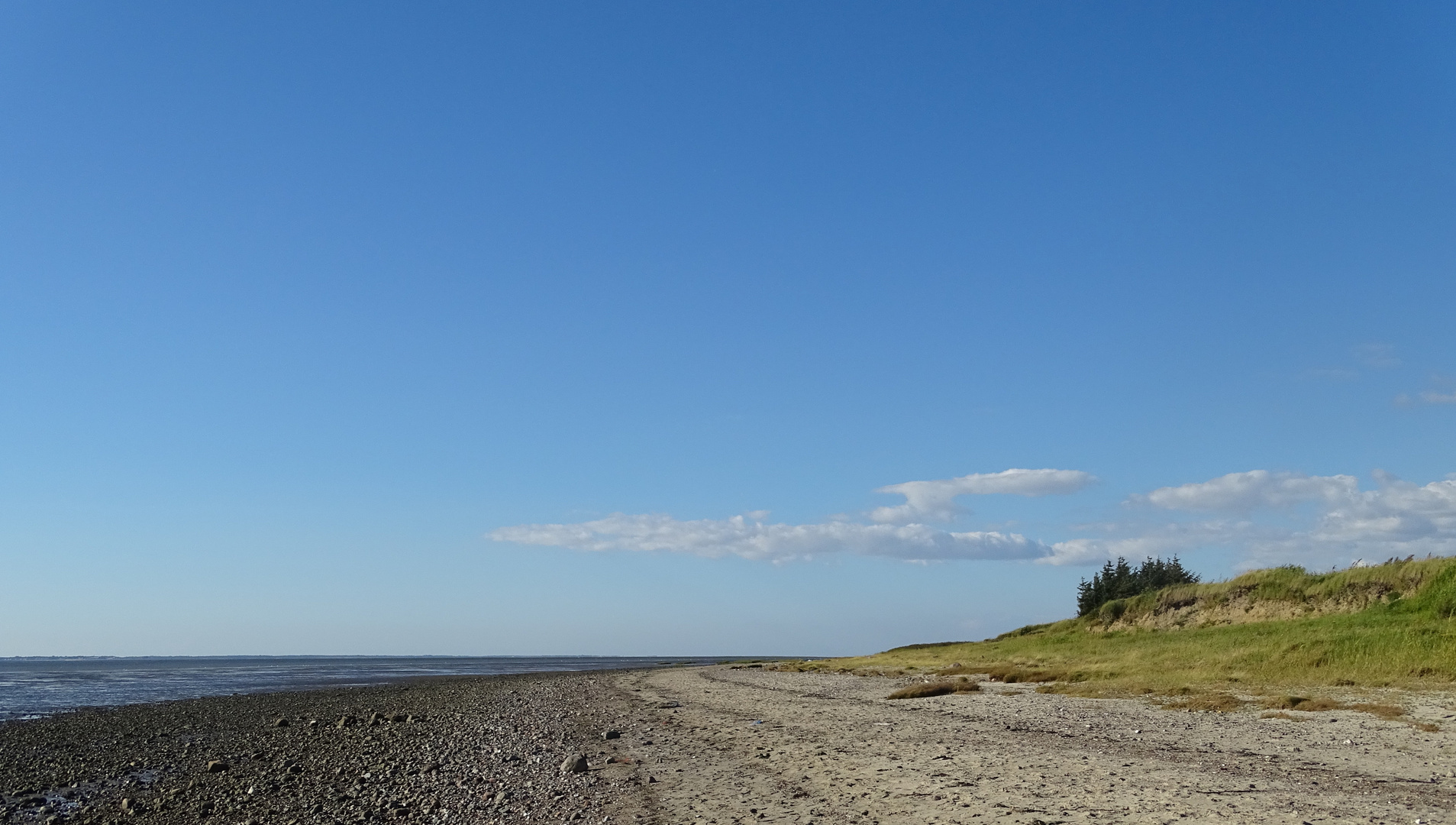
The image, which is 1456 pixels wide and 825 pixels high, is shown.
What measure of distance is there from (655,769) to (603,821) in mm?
3990

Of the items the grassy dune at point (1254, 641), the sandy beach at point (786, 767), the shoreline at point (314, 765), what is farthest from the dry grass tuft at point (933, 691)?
the shoreline at point (314, 765)

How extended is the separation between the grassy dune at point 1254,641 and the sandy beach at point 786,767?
5178 mm

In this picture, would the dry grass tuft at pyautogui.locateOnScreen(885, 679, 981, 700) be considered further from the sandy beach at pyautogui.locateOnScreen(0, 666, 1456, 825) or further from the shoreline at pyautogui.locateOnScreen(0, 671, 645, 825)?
the shoreline at pyautogui.locateOnScreen(0, 671, 645, 825)

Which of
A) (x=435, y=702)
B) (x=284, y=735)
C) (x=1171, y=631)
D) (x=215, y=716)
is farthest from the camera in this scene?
(x=1171, y=631)

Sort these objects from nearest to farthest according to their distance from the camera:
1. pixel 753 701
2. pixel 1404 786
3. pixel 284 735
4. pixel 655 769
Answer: pixel 1404 786 < pixel 655 769 < pixel 284 735 < pixel 753 701

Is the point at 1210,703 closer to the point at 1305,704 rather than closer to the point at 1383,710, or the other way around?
the point at 1305,704

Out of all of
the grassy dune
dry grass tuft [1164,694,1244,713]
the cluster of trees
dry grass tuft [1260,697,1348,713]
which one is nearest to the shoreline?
dry grass tuft [1164,694,1244,713]

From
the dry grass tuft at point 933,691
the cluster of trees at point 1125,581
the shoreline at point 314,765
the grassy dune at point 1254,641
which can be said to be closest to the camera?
the shoreline at point 314,765

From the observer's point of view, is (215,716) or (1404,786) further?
(215,716)

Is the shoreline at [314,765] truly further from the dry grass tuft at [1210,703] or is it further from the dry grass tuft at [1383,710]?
the dry grass tuft at [1383,710]

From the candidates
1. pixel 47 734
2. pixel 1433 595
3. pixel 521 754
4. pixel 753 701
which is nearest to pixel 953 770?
pixel 521 754

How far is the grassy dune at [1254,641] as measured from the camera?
2564 cm

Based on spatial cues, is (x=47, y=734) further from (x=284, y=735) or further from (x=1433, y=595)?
(x=1433, y=595)

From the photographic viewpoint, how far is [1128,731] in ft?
58.3
